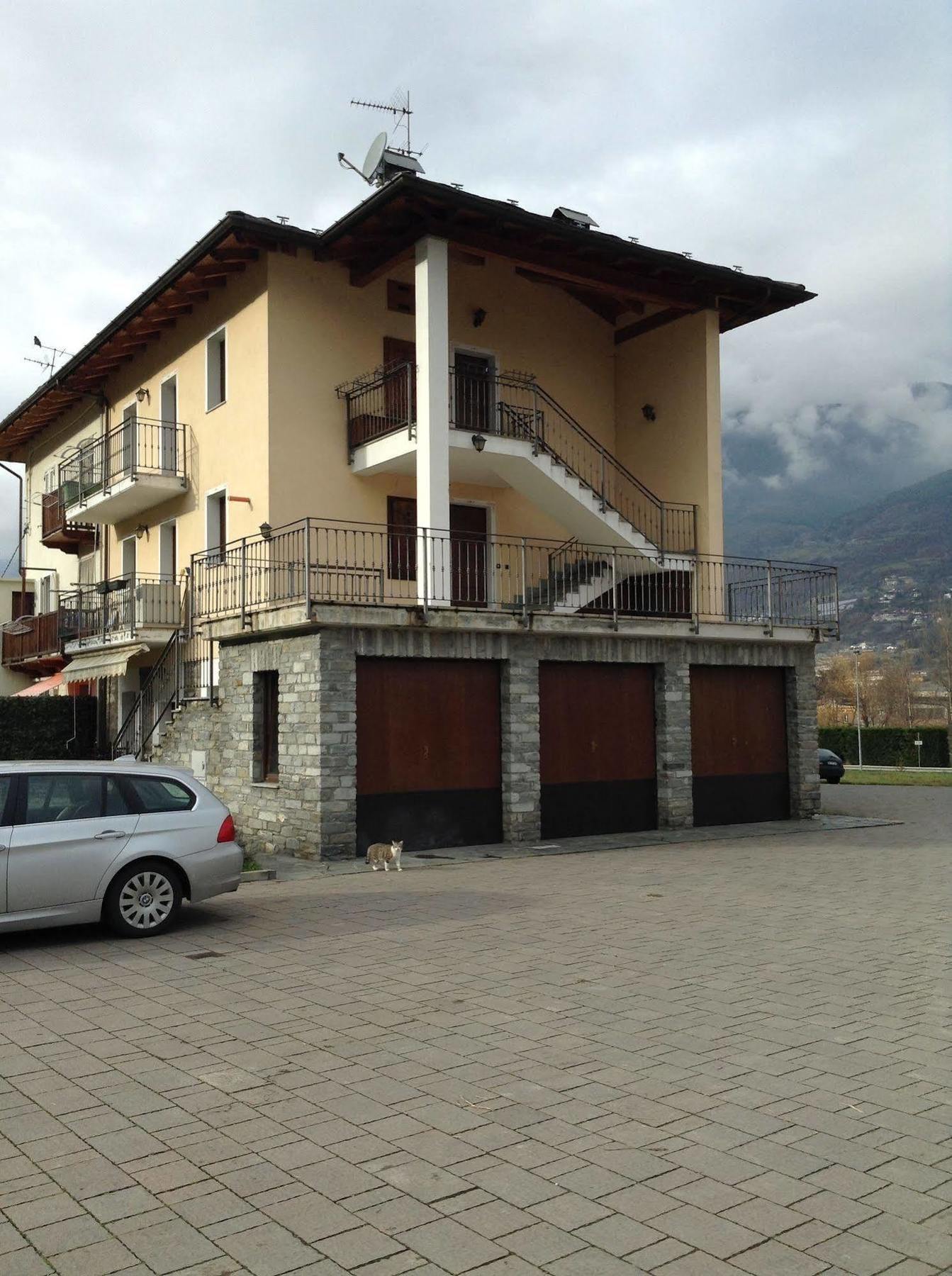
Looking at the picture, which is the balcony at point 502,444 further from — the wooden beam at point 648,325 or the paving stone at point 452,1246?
the paving stone at point 452,1246

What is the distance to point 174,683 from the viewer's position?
805 inches

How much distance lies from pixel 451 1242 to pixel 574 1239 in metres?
0.44

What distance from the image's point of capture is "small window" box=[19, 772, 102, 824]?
30.7 feet

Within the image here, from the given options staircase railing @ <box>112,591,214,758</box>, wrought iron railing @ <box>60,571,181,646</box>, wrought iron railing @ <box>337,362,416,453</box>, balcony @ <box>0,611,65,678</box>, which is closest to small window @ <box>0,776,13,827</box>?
staircase railing @ <box>112,591,214,758</box>

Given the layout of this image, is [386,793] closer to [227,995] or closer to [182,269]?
[227,995]

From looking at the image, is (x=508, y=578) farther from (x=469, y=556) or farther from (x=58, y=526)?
(x=58, y=526)

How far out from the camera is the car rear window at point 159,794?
393 inches

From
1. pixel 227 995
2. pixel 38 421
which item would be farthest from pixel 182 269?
pixel 227 995

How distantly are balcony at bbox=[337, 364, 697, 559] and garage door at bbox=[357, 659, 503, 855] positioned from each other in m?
3.96

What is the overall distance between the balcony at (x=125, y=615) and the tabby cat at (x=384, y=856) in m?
8.30

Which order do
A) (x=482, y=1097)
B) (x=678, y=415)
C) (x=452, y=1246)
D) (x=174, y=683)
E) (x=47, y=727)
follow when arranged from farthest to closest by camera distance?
(x=47, y=727) < (x=678, y=415) < (x=174, y=683) < (x=482, y=1097) < (x=452, y=1246)

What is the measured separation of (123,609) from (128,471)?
2.77m

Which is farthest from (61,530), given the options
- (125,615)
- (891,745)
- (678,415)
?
(891,745)

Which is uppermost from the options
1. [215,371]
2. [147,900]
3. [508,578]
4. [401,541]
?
[215,371]
